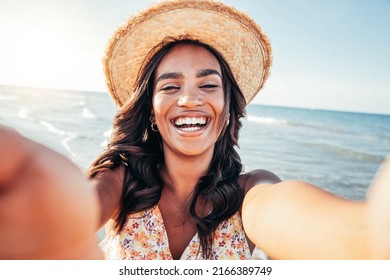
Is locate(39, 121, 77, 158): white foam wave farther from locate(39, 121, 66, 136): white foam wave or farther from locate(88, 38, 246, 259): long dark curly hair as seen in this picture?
locate(88, 38, 246, 259): long dark curly hair

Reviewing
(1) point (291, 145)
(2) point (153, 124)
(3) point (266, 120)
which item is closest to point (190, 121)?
(2) point (153, 124)

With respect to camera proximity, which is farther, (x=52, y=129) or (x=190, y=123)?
(x=52, y=129)

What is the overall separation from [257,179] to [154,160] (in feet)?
1.51

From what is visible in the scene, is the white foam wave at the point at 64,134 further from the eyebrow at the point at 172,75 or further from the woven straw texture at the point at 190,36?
the eyebrow at the point at 172,75

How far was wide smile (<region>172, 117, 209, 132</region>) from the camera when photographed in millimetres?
1548

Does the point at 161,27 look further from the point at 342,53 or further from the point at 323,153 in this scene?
the point at 342,53

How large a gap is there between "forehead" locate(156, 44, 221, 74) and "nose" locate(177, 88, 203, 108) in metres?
0.08

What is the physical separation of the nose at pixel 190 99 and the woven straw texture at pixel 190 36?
25 cm

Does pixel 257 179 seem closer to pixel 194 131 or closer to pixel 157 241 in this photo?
pixel 194 131

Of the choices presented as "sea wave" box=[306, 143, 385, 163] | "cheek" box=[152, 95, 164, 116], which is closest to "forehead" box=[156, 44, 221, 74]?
"cheek" box=[152, 95, 164, 116]

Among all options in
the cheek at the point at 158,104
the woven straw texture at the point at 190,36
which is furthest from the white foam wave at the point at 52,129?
the cheek at the point at 158,104

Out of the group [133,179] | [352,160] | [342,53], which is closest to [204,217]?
[133,179]

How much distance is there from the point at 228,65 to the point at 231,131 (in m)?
0.28

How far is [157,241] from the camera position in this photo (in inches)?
60.7
